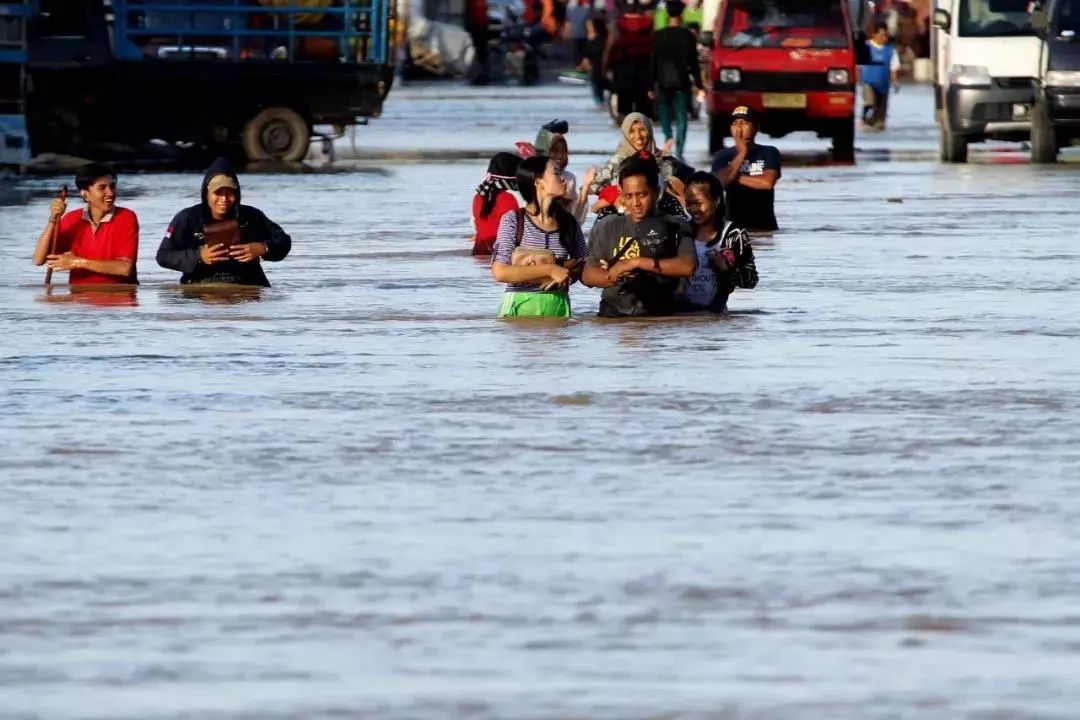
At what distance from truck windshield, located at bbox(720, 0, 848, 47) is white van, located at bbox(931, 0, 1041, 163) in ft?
7.34

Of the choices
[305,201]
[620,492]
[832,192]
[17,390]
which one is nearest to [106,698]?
[620,492]

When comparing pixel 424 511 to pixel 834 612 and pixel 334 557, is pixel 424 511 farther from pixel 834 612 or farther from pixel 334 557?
pixel 834 612

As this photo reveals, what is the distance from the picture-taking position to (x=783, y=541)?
8.36 meters

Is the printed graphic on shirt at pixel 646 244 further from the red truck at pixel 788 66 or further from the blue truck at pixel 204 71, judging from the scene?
the red truck at pixel 788 66

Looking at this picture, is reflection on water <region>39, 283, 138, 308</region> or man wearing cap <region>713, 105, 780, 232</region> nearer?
reflection on water <region>39, 283, 138, 308</region>

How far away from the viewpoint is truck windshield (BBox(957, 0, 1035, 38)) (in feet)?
107

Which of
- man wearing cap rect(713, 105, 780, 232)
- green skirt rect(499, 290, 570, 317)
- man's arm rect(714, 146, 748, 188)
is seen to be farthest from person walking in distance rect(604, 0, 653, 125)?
green skirt rect(499, 290, 570, 317)

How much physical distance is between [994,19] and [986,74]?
0.84 meters

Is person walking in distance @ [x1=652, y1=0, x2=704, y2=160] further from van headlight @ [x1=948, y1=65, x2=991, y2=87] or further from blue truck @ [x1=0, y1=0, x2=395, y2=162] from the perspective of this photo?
blue truck @ [x1=0, y1=0, x2=395, y2=162]

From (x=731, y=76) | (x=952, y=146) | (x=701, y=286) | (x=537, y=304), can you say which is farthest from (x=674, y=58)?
(x=537, y=304)

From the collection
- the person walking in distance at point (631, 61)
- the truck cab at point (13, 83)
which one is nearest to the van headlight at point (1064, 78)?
the person walking in distance at point (631, 61)

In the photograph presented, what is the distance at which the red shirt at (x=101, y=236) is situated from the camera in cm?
1641

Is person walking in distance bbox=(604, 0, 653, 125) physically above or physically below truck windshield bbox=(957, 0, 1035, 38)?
below

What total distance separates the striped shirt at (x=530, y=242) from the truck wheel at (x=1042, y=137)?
17103mm
